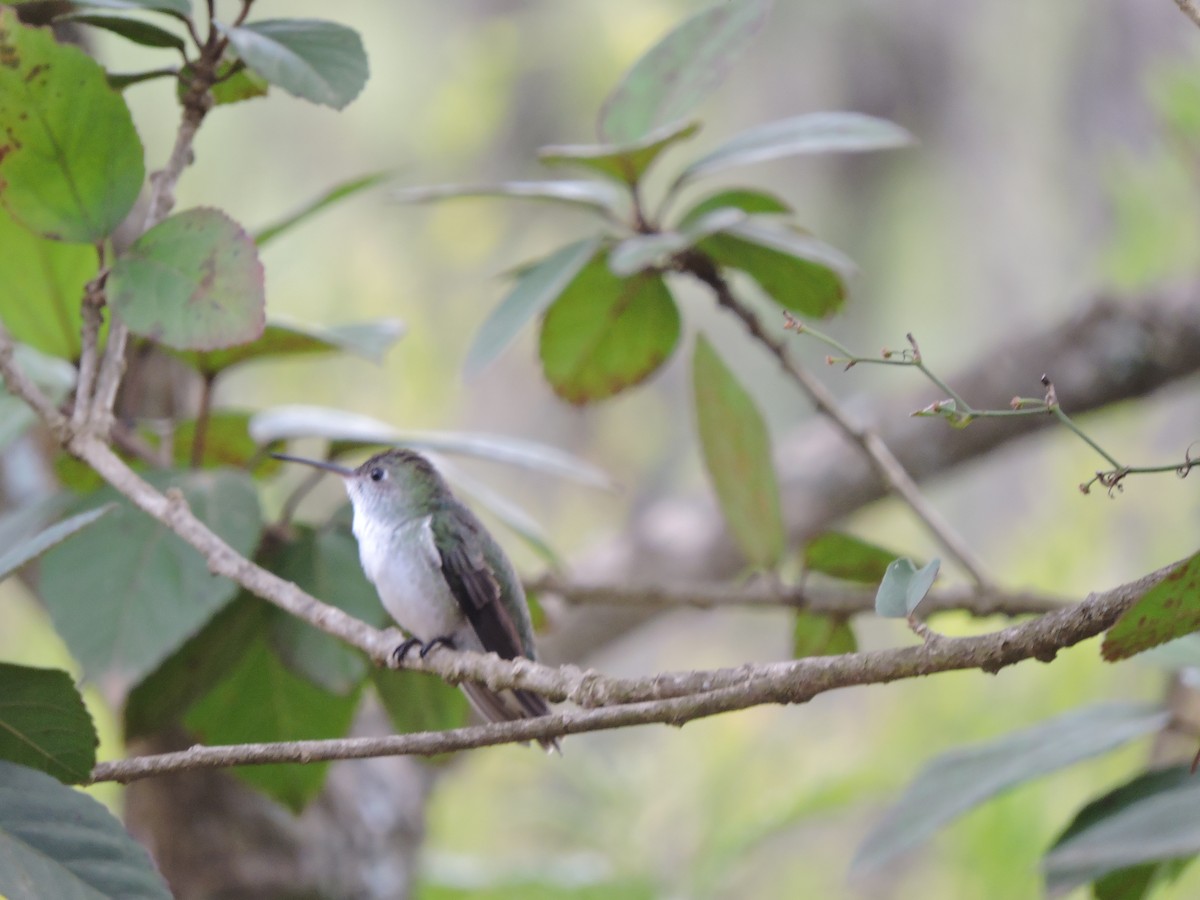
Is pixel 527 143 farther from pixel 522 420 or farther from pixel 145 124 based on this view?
pixel 145 124

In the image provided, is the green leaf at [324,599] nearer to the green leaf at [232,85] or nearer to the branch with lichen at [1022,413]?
the green leaf at [232,85]

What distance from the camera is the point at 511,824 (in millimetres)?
3406

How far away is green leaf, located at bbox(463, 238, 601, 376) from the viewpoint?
1.30 meters

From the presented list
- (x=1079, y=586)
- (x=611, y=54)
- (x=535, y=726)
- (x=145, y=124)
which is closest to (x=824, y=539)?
(x=535, y=726)

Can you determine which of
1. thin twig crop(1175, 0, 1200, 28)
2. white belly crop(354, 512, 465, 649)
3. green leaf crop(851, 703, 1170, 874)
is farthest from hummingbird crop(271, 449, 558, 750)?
thin twig crop(1175, 0, 1200, 28)

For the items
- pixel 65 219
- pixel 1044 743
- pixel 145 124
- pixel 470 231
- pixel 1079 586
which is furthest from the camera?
pixel 145 124

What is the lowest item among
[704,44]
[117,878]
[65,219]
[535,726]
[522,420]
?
[522,420]

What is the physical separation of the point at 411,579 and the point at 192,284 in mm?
494

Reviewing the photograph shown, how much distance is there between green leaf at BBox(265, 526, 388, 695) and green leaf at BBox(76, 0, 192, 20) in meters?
0.62

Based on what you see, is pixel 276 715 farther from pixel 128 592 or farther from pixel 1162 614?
pixel 1162 614

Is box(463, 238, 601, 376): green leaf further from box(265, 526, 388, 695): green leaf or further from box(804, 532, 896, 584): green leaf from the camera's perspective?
box(804, 532, 896, 584): green leaf

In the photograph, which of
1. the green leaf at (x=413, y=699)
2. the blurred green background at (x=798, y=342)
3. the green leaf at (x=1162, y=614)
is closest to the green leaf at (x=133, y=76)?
the green leaf at (x=413, y=699)

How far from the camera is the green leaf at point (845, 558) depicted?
143cm

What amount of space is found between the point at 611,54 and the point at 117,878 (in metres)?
4.31
